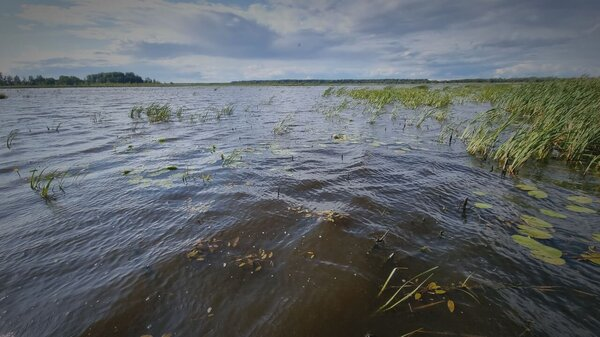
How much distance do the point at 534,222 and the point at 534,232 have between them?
0.46 metres

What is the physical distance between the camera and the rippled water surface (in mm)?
2980

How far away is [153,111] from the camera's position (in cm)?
1898

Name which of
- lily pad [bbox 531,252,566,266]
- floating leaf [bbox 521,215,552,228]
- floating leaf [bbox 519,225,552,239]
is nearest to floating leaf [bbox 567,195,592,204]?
floating leaf [bbox 521,215,552,228]

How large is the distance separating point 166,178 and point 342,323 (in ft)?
20.5

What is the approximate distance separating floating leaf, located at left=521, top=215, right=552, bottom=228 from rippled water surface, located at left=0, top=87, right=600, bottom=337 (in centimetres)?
16

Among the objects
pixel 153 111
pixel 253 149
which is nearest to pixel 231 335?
pixel 253 149

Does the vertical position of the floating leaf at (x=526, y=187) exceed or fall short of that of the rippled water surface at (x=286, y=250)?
it exceeds it

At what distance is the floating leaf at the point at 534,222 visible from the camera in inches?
188

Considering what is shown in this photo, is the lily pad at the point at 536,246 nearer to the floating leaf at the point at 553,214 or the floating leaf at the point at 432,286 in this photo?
the floating leaf at the point at 553,214

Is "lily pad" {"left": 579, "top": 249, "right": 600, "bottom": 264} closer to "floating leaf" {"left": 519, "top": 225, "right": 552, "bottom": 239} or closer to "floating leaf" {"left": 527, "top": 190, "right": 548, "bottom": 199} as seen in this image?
"floating leaf" {"left": 519, "top": 225, "right": 552, "bottom": 239}

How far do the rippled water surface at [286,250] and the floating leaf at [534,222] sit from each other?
16cm

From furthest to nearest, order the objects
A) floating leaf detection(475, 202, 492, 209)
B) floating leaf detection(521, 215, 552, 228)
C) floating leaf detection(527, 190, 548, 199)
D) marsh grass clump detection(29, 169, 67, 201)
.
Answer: marsh grass clump detection(29, 169, 67, 201) < floating leaf detection(527, 190, 548, 199) < floating leaf detection(475, 202, 492, 209) < floating leaf detection(521, 215, 552, 228)

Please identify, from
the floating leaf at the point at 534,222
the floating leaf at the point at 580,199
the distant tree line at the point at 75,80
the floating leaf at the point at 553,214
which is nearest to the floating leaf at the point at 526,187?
the floating leaf at the point at 580,199

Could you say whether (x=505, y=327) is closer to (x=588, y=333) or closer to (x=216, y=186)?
(x=588, y=333)
